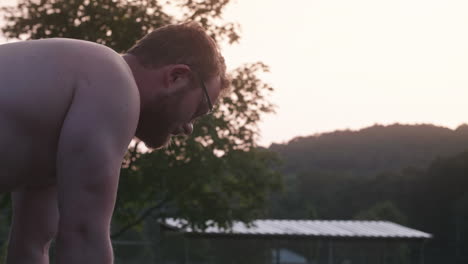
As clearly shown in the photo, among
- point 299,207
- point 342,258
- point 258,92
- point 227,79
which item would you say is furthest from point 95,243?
point 299,207

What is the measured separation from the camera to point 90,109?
1838 mm

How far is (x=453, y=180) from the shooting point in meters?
60.1

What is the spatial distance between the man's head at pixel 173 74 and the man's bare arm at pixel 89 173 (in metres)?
0.20

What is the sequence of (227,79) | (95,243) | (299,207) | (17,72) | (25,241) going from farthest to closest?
(299,207) < (25,241) < (227,79) < (17,72) < (95,243)

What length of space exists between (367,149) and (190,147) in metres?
72.0

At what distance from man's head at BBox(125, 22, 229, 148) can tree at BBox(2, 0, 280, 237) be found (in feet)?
53.5

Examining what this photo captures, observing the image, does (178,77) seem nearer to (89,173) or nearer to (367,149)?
(89,173)

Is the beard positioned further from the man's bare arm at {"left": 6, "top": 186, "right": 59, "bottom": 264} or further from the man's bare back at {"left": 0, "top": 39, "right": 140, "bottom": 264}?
the man's bare arm at {"left": 6, "top": 186, "right": 59, "bottom": 264}

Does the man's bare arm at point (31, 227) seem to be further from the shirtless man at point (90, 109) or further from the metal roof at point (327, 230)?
the metal roof at point (327, 230)

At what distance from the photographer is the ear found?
202cm

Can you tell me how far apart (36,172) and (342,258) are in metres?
47.9

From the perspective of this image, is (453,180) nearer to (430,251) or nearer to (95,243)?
(430,251)

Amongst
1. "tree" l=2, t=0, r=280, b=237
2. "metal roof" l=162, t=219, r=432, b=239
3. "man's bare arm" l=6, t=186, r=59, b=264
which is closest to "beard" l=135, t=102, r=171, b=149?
"man's bare arm" l=6, t=186, r=59, b=264

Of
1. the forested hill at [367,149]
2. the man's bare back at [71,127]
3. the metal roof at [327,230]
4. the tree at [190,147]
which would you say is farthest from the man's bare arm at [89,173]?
the forested hill at [367,149]
